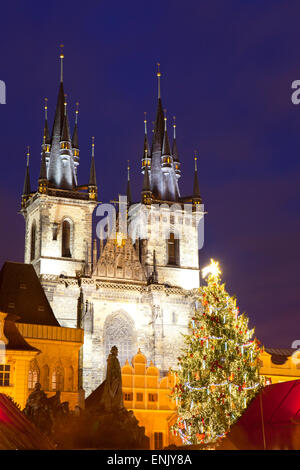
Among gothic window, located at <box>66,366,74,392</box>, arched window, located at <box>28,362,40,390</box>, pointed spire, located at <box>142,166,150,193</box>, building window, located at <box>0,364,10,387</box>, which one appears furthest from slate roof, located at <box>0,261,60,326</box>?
pointed spire, located at <box>142,166,150,193</box>

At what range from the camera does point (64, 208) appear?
62.2 m

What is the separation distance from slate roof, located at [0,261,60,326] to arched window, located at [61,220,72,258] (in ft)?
49.8

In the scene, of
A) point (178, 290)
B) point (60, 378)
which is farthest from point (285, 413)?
point (178, 290)

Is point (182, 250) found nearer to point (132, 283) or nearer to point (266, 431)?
point (132, 283)

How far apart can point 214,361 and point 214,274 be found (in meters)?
3.56

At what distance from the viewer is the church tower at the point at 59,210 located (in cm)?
6012

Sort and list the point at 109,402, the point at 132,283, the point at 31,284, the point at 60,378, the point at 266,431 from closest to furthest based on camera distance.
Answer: the point at 266,431
the point at 109,402
the point at 60,378
the point at 31,284
the point at 132,283

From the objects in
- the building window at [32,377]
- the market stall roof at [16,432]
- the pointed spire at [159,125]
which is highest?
the pointed spire at [159,125]

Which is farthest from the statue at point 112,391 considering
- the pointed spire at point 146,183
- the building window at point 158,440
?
the pointed spire at point 146,183

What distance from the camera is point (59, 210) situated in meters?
62.0

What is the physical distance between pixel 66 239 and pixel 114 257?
4132 mm

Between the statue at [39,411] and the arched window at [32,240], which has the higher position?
the arched window at [32,240]

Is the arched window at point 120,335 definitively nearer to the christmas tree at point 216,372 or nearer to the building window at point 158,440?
the building window at point 158,440

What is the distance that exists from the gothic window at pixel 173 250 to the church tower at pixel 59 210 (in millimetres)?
6894
